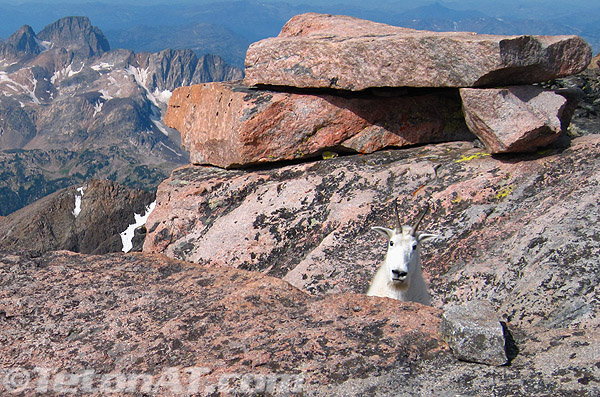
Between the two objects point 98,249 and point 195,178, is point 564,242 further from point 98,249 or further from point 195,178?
point 98,249

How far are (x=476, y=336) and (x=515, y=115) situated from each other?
28.2ft

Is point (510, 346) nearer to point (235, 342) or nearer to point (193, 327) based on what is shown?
point (235, 342)

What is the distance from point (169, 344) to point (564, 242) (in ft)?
26.7

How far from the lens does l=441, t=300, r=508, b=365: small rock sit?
21.1ft

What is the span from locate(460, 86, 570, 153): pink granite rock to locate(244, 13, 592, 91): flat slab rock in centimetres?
39

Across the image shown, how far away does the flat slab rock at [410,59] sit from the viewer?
13195 mm

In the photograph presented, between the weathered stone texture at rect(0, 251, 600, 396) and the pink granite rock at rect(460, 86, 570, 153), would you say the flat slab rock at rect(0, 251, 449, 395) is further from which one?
the pink granite rock at rect(460, 86, 570, 153)

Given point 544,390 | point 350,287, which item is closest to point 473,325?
point 544,390

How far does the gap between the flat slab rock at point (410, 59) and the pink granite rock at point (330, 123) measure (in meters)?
0.83

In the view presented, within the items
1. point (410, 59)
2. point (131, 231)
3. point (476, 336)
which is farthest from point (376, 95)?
point (131, 231)

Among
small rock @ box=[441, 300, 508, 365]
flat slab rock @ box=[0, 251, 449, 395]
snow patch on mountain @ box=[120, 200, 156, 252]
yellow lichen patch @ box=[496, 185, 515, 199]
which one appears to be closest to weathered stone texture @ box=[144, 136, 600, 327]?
yellow lichen patch @ box=[496, 185, 515, 199]

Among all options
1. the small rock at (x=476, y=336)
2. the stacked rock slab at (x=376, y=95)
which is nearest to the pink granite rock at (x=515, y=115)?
the stacked rock slab at (x=376, y=95)

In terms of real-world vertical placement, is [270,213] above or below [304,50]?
below

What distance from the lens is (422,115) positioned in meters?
16.4
